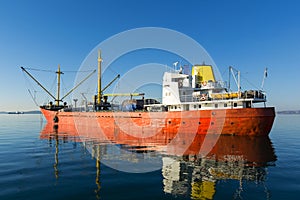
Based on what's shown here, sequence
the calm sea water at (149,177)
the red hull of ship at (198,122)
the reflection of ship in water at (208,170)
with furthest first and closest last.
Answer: the red hull of ship at (198,122) → the reflection of ship in water at (208,170) → the calm sea water at (149,177)

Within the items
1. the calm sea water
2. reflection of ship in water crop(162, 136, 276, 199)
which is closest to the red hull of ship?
reflection of ship in water crop(162, 136, 276, 199)

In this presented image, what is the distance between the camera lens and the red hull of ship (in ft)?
98.2

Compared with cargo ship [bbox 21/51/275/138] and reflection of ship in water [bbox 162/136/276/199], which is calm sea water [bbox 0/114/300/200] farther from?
cargo ship [bbox 21/51/275/138]

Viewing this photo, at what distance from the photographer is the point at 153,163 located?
16062 millimetres

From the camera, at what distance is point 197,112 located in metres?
32.7

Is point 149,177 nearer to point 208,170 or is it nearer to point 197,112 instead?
point 208,170

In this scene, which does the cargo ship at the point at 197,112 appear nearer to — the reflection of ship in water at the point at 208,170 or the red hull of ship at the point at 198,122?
the red hull of ship at the point at 198,122

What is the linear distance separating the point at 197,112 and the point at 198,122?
1.73m

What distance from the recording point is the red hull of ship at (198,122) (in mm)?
29938

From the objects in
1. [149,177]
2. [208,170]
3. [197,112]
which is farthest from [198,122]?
[149,177]

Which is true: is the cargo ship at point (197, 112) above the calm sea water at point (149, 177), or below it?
above

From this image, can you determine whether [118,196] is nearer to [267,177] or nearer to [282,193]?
[282,193]

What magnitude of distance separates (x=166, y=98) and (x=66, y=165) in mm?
27419

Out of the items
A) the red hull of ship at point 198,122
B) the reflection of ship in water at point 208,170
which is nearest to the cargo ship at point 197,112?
the red hull of ship at point 198,122
